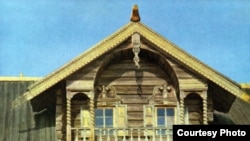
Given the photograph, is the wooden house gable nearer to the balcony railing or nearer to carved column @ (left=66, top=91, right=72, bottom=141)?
carved column @ (left=66, top=91, right=72, bottom=141)

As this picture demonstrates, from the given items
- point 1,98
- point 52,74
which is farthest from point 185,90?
point 1,98

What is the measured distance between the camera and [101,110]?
26.2 metres

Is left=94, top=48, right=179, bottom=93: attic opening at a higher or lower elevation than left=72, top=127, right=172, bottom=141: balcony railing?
higher

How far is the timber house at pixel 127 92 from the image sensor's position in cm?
2562

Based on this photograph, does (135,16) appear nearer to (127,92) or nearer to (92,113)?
(127,92)

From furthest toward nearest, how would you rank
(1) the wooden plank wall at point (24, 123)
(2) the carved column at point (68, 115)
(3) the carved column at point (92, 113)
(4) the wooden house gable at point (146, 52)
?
1. (1) the wooden plank wall at point (24, 123)
2. (4) the wooden house gable at point (146, 52)
3. (2) the carved column at point (68, 115)
4. (3) the carved column at point (92, 113)

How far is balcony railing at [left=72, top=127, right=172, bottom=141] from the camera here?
25484 mm

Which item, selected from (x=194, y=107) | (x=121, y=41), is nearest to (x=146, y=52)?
(x=121, y=41)

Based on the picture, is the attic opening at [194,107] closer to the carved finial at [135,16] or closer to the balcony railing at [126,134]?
the balcony railing at [126,134]

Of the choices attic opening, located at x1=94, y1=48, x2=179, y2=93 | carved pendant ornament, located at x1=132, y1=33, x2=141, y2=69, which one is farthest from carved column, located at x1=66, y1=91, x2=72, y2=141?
carved pendant ornament, located at x1=132, y1=33, x2=141, y2=69

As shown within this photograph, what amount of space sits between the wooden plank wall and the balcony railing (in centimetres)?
105

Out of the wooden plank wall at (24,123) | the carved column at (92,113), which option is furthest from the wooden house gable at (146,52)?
the wooden plank wall at (24,123)

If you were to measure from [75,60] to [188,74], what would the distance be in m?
3.31

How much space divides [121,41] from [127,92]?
1.56 meters
